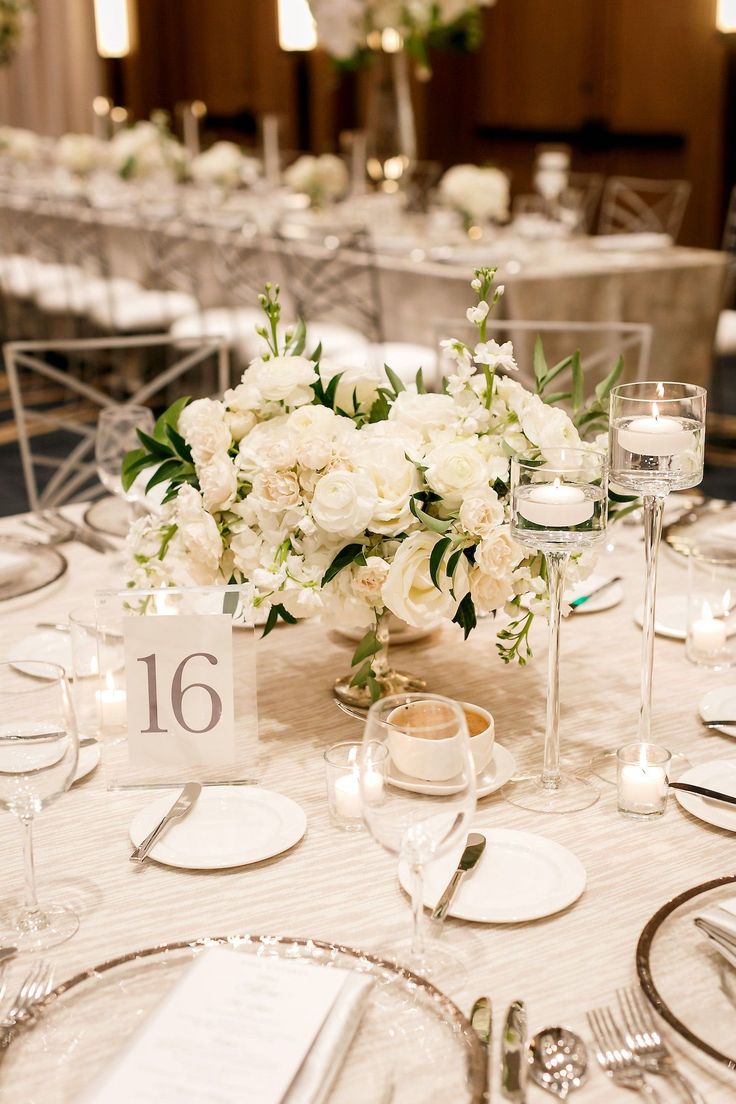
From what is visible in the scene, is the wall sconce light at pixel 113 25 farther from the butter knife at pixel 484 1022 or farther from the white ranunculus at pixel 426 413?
the butter knife at pixel 484 1022

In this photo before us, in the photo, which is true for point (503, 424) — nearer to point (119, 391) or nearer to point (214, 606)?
point (214, 606)

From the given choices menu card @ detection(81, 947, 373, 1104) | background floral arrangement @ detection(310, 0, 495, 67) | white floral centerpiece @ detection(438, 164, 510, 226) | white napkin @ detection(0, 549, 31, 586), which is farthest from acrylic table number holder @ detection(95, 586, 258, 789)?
background floral arrangement @ detection(310, 0, 495, 67)

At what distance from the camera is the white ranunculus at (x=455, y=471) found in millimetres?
1237

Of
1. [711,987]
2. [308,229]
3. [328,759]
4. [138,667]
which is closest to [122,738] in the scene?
[138,667]

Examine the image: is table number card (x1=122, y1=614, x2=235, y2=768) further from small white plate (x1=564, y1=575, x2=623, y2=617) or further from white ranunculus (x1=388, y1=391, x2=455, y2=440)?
small white plate (x1=564, y1=575, x2=623, y2=617)

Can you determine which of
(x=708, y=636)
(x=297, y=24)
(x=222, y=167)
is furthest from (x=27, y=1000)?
(x=297, y=24)

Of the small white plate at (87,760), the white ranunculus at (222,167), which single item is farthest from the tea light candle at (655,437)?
the white ranunculus at (222,167)

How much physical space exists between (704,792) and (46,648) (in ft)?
2.67

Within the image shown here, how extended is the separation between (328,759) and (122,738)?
23cm

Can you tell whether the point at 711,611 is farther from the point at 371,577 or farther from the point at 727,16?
the point at 727,16

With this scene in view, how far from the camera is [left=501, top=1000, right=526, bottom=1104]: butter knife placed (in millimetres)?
832

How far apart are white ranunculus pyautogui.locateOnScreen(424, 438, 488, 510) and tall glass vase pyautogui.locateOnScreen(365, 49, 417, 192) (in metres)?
4.23

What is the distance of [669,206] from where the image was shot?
23.6 ft

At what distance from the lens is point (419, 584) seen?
1.25 metres
